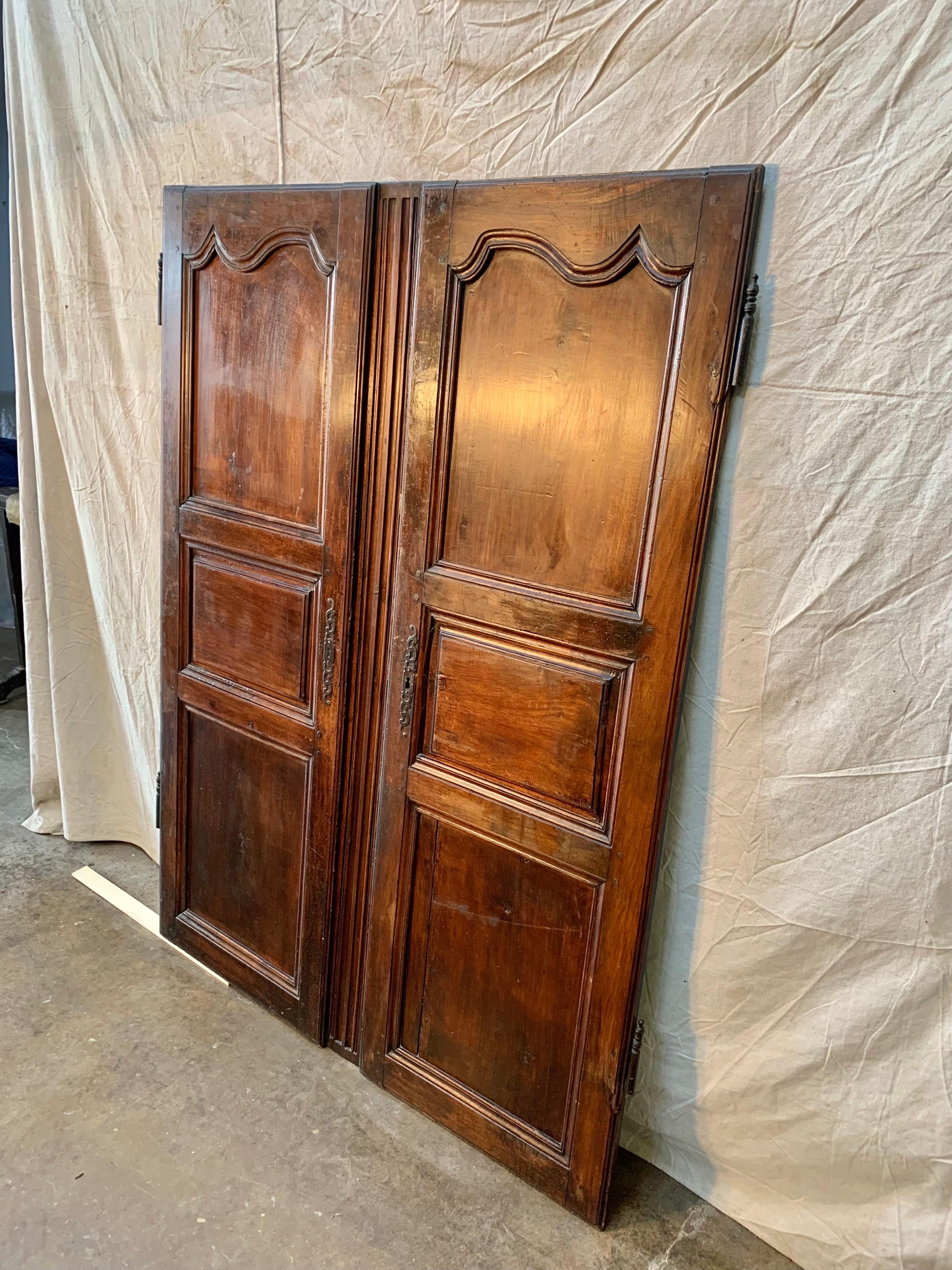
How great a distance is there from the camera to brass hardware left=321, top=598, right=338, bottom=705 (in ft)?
6.15

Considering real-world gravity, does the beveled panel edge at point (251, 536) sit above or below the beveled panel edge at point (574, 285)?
below

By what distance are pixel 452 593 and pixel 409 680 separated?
21 cm

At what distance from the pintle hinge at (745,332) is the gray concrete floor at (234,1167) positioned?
1.57 meters

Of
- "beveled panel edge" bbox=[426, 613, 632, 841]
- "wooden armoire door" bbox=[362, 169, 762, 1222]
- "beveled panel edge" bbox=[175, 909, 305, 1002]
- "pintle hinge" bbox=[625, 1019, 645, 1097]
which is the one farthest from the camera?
"beveled panel edge" bbox=[175, 909, 305, 1002]

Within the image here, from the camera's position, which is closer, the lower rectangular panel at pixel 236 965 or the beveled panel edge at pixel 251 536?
the beveled panel edge at pixel 251 536

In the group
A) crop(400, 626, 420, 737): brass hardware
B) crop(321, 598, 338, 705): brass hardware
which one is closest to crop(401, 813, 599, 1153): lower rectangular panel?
crop(400, 626, 420, 737): brass hardware

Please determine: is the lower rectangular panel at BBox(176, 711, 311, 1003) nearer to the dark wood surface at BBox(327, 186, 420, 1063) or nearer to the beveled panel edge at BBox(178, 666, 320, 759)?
the beveled panel edge at BBox(178, 666, 320, 759)

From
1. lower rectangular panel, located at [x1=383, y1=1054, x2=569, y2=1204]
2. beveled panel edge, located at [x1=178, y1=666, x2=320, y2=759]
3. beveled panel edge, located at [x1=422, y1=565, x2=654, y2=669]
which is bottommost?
lower rectangular panel, located at [x1=383, y1=1054, x2=569, y2=1204]

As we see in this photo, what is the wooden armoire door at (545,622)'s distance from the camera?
1.41 m

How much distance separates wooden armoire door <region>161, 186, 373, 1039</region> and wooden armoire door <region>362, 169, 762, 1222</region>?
0.18 m

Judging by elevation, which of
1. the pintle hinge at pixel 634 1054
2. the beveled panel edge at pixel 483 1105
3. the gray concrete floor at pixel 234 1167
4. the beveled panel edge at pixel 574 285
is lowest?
the gray concrete floor at pixel 234 1167

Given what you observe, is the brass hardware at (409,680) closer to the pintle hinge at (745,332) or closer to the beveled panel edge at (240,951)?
the beveled panel edge at (240,951)

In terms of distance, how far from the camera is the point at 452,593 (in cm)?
167

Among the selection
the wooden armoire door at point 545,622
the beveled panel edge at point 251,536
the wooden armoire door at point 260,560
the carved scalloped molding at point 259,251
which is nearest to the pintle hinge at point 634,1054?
the wooden armoire door at point 545,622
